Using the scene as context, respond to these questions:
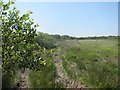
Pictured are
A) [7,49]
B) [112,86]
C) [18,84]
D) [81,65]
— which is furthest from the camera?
[81,65]

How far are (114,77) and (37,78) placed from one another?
3.87m

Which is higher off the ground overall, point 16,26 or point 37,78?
point 16,26

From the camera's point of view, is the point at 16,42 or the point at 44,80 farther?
the point at 44,80

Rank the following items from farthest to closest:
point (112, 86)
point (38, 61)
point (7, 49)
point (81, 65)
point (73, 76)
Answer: point (81, 65), point (73, 76), point (112, 86), point (38, 61), point (7, 49)

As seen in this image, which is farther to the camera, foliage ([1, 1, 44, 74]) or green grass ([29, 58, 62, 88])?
green grass ([29, 58, 62, 88])

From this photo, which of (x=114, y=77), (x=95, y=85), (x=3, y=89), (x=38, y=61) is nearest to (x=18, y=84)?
(x=3, y=89)

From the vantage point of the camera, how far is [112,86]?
7.62 m

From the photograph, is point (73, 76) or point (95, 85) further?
point (73, 76)

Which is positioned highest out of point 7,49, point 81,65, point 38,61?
point 7,49

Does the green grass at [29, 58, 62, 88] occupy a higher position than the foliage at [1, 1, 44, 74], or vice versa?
the foliage at [1, 1, 44, 74]

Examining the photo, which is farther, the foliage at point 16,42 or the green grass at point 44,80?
the green grass at point 44,80

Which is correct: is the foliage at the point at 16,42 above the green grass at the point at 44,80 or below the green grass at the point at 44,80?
above

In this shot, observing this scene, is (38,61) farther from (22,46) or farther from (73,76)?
(73,76)

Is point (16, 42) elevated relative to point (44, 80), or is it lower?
elevated
